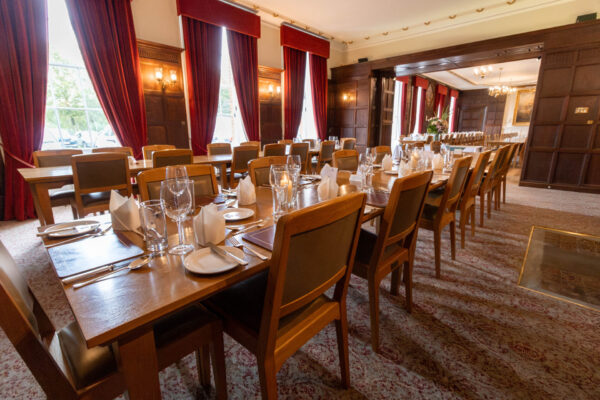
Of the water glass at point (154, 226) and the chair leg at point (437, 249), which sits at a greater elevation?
the water glass at point (154, 226)

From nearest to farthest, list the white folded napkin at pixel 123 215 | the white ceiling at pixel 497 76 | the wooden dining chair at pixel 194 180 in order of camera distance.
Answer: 1. the white folded napkin at pixel 123 215
2. the wooden dining chair at pixel 194 180
3. the white ceiling at pixel 497 76

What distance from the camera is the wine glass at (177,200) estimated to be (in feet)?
3.18

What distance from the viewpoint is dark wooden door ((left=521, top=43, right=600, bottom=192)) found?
→ 177 inches

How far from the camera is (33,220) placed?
354 centimetres

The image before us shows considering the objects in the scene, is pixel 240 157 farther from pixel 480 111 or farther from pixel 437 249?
pixel 480 111

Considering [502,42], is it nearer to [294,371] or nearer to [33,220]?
[294,371]

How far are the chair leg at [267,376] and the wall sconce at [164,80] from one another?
15.9ft

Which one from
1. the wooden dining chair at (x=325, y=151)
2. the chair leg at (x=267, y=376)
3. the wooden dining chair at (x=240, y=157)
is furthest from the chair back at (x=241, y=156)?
the chair leg at (x=267, y=376)

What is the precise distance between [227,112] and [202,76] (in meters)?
A: 0.92

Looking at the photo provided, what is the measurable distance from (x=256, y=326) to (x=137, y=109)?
443cm

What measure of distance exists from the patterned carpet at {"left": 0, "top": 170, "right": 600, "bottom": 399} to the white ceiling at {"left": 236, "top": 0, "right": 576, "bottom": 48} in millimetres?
5095

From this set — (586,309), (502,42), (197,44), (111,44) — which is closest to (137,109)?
(111,44)

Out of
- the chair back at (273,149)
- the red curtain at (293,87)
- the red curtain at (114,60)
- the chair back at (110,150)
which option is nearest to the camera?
the chair back at (110,150)

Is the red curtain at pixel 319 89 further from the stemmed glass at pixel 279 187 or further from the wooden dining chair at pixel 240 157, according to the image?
the stemmed glass at pixel 279 187
